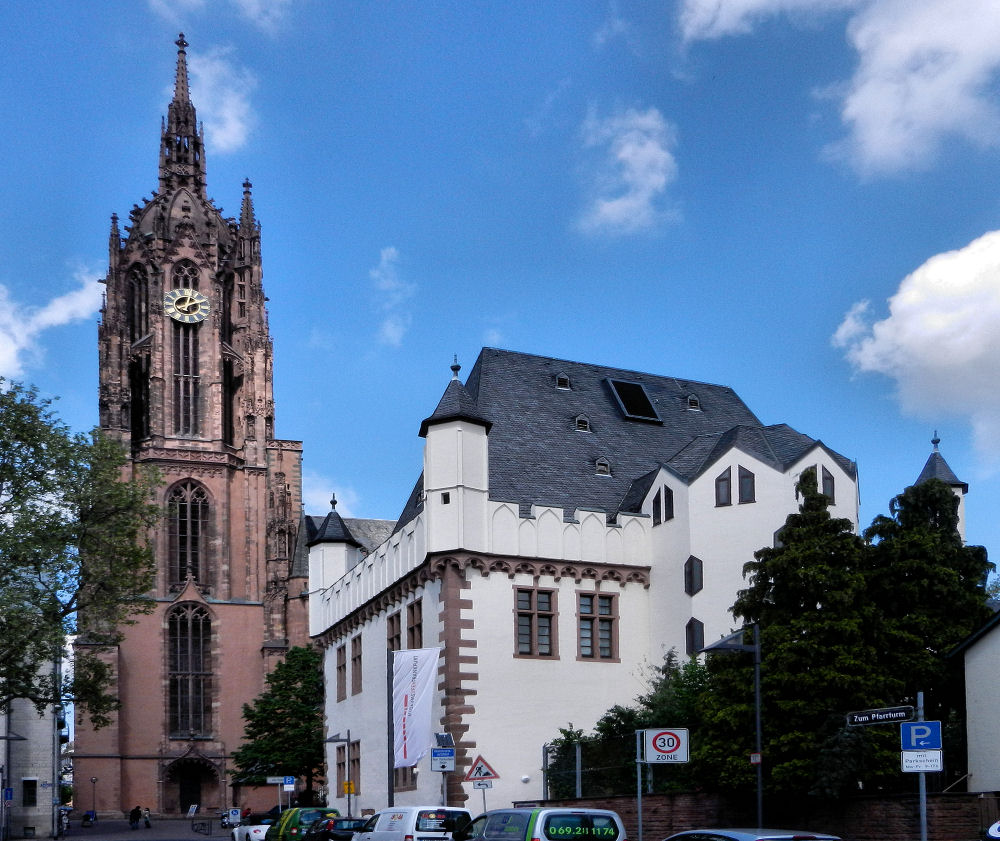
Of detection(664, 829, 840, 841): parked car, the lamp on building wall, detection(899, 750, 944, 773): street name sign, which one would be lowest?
the lamp on building wall

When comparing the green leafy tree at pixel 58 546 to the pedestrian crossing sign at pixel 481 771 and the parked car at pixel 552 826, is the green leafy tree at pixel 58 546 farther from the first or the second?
the parked car at pixel 552 826

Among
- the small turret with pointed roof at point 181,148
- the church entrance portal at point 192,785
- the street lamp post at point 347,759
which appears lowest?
the church entrance portal at point 192,785

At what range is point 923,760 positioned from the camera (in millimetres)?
17547

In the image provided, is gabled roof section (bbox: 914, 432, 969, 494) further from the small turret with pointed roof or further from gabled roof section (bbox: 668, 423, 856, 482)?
the small turret with pointed roof

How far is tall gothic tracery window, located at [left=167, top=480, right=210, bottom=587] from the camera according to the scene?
92.1m

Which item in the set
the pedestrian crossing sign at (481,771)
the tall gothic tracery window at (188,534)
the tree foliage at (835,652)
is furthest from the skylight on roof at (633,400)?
the tall gothic tracery window at (188,534)

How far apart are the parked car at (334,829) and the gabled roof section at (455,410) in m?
11.5

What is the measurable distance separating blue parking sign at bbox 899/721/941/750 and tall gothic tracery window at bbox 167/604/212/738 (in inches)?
3021

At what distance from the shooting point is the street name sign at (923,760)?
57.2 ft

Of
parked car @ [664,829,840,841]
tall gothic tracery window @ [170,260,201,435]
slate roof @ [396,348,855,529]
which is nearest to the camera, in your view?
parked car @ [664,829,840,841]

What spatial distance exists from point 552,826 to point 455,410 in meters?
19.7

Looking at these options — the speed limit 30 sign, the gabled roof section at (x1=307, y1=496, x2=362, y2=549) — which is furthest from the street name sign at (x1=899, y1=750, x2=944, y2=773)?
the gabled roof section at (x1=307, y1=496, x2=362, y2=549)

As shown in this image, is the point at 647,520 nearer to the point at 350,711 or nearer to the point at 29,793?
A: the point at 350,711

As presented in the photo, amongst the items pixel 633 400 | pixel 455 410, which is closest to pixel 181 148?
pixel 633 400
